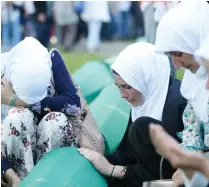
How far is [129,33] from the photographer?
631 inches

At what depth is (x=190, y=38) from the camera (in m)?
3.81

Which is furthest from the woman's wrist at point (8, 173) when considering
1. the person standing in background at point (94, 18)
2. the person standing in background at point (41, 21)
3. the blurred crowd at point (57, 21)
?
the person standing in background at point (41, 21)

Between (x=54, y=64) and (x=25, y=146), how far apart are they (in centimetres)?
49

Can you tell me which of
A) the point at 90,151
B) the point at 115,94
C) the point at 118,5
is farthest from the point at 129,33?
the point at 90,151

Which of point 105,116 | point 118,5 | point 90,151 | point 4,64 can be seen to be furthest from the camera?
point 118,5

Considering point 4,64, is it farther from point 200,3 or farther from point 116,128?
point 200,3

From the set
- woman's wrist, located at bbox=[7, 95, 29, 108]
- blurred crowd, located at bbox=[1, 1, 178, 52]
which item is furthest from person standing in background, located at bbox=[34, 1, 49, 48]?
woman's wrist, located at bbox=[7, 95, 29, 108]

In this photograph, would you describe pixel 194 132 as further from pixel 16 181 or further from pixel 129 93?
→ pixel 16 181

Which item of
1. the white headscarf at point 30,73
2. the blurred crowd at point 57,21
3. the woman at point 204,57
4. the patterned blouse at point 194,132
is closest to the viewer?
the woman at point 204,57

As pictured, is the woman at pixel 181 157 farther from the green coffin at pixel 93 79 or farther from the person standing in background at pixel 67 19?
the person standing in background at pixel 67 19

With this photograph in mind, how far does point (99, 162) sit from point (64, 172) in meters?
0.23

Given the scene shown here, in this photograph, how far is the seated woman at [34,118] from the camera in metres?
4.29

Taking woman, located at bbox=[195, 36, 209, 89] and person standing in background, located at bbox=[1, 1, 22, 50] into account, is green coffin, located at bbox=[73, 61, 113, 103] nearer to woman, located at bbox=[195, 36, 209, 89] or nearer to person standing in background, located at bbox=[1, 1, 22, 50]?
woman, located at bbox=[195, 36, 209, 89]

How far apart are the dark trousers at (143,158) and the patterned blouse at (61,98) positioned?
0.50 metres
